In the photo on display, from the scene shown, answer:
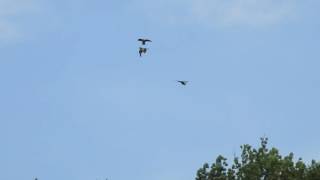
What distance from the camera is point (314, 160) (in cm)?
6269

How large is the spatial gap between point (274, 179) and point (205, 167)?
615cm

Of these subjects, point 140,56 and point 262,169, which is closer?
point 140,56

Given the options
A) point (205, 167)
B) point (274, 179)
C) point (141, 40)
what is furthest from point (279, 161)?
point (141, 40)

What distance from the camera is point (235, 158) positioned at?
6350cm

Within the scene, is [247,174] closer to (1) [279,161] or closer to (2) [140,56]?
(1) [279,161]

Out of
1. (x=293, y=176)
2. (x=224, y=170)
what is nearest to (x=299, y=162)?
(x=293, y=176)

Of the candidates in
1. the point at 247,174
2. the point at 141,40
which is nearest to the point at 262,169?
the point at 247,174

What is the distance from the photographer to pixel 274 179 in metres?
61.6

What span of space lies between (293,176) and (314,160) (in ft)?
6.78

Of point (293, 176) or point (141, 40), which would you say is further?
point (293, 176)

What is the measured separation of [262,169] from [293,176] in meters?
2.29

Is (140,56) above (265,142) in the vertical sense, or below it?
below

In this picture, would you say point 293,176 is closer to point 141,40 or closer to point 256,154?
point 256,154

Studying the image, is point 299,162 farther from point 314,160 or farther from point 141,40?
point 141,40
